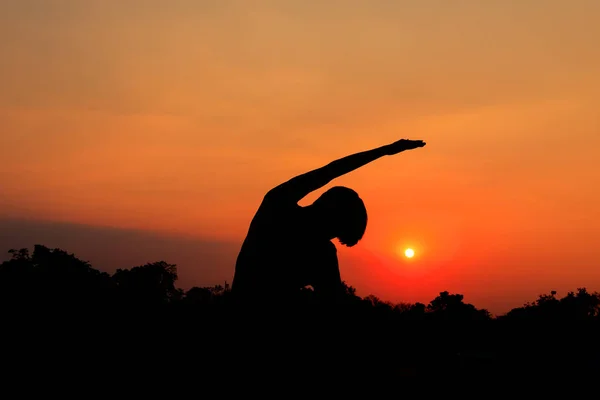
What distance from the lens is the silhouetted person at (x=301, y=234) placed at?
183 inches

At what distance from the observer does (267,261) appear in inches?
189

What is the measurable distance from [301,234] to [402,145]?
102 centimetres

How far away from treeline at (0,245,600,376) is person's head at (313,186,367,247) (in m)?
0.63

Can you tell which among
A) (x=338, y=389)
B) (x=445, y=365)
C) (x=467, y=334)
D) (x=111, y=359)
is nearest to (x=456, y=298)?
(x=467, y=334)

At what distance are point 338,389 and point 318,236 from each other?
3.74 ft

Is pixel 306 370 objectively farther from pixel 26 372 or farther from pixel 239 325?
pixel 26 372

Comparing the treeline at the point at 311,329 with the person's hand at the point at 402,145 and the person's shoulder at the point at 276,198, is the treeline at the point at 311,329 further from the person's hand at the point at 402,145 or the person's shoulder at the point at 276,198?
the person's hand at the point at 402,145

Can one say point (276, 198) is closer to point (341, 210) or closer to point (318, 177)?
point (318, 177)

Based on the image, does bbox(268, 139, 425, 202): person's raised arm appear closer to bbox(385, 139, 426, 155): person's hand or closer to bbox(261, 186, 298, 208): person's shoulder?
bbox(261, 186, 298, 208): person's shoulder

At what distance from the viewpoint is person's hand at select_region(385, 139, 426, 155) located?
4957mm

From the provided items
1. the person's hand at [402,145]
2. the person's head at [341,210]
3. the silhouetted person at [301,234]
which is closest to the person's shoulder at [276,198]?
the silhouetted person at [301,234]

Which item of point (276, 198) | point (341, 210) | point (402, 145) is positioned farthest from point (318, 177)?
point (402, 145)

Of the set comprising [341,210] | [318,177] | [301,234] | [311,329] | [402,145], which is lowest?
[311,329]

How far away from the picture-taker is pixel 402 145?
16.7 feet
